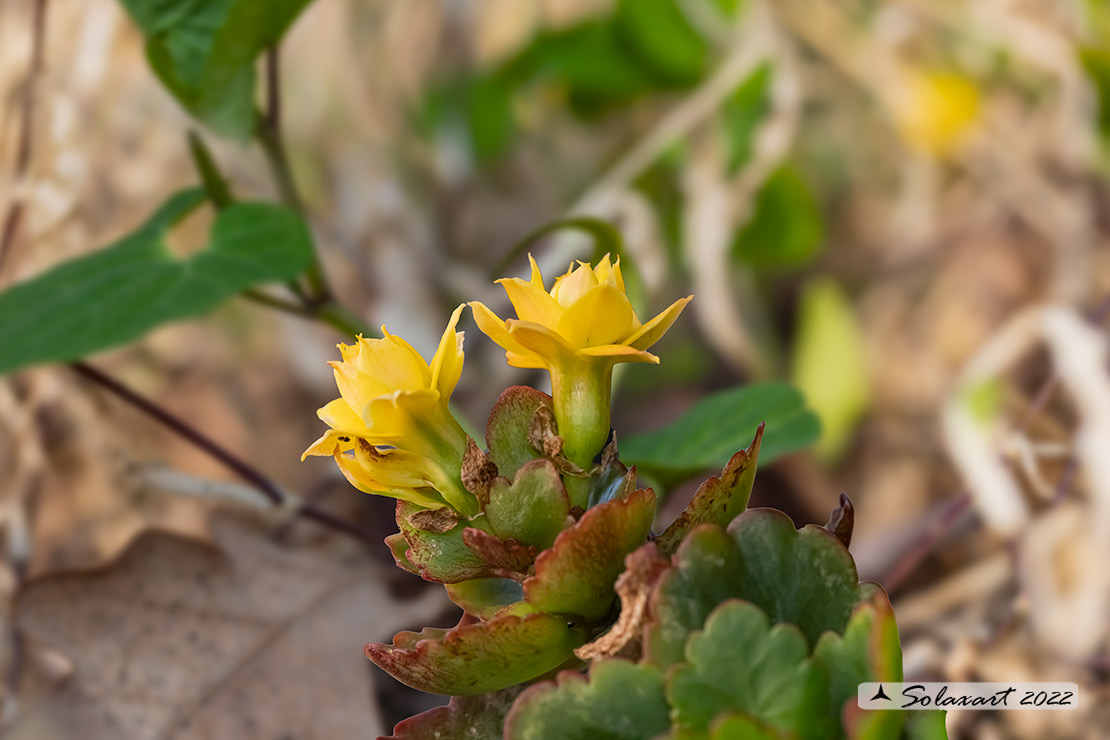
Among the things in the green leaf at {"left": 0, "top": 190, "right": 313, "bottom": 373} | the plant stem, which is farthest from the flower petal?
the plant stem

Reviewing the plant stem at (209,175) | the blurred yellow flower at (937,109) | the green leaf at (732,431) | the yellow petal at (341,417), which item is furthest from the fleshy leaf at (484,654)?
the blurred yellow flower at (937,109)

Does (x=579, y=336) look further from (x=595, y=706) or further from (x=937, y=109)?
(x=937, y=109)

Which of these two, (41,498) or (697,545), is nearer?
(697,545)

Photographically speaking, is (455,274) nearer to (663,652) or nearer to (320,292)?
(320,292)

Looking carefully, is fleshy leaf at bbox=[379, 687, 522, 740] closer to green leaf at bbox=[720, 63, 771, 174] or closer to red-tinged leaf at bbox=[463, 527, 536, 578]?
red-tinged leaf at bbox=[463, 527, 536, 578]

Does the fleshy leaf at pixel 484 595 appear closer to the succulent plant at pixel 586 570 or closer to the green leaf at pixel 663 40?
the succulent plant at pixel 586 570

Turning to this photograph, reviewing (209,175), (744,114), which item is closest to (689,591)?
(209,175)

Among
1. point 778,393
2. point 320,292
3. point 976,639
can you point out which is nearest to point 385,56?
point 320,292
